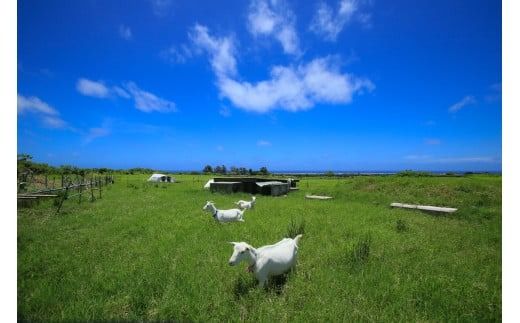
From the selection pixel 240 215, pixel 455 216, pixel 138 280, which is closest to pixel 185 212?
pixel 240 215

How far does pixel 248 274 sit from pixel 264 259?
912mm

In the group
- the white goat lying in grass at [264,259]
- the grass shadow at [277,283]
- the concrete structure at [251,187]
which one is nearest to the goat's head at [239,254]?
the white goat lying in grass at [264,259]

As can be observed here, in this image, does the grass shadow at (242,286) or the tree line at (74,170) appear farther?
the tree line at (74,170)

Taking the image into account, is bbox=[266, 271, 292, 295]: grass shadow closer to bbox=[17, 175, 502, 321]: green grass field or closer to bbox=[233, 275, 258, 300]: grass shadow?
bbox=[17, 175, 502, 321]: green grass field

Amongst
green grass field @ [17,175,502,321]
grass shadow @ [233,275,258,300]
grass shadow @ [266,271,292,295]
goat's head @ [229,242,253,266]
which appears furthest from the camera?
grass shadow @ [266,271,292,295]

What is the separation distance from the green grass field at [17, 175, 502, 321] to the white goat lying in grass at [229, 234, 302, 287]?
29cm

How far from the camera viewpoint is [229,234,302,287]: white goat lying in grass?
16.9 ft

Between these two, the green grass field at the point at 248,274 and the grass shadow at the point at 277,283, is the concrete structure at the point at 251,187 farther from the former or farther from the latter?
the grass shadow at the point at 277,283

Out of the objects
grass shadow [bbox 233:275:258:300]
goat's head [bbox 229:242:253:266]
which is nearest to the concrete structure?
grass shadow [bbox 233:275:258:300]

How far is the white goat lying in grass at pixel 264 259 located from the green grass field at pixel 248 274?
0.96ft

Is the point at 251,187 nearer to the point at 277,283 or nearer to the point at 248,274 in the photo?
the point at 248,274

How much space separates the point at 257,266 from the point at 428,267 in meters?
4.17

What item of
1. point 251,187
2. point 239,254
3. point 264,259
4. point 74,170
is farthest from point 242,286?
point 74,170

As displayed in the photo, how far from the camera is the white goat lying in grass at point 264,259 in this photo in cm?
515
